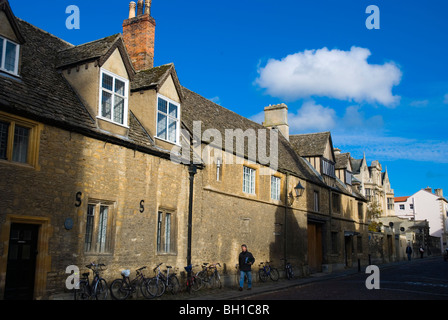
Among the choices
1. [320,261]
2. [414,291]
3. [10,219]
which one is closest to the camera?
[10,219]

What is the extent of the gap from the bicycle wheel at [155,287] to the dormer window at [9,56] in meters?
7.42

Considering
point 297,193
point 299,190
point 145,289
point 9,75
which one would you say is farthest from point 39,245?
point 297,193

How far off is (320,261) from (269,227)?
8.17 meters

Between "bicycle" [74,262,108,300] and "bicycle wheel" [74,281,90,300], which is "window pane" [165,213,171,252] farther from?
"bicycle wheel" [74,281,90,300]

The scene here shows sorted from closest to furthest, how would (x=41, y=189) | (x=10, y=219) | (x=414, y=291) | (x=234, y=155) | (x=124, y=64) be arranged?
(x=10, y=219), (x=41, y=189), (x=124, y=64), (x=414, y=291), (x=234, y=155)

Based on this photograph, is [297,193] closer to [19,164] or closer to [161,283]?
[161,283]

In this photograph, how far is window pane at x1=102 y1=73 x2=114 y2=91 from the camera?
536 inches

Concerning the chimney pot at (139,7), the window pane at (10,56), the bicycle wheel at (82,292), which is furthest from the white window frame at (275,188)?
the window pane at (10,56)

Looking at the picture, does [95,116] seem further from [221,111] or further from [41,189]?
[221,111]

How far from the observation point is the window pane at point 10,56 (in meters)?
11.7

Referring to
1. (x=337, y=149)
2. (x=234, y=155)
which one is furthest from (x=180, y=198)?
(x=337, y=149)

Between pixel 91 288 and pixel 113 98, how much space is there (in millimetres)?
5958

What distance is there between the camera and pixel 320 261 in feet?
92.8

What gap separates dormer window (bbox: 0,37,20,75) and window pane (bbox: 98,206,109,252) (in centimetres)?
461
